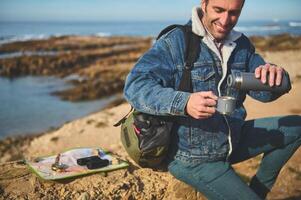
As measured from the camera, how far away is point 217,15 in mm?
2971

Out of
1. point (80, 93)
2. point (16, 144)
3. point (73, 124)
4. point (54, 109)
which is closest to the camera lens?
point (16, 144)

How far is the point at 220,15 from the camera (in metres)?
2.96

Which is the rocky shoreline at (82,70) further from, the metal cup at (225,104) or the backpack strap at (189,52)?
the metal cup at (225,104)

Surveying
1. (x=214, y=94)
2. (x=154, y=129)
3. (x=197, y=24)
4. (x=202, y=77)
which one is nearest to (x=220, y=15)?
(x=197, y=24)

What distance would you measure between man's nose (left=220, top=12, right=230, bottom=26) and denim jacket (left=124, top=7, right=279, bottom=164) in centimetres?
19

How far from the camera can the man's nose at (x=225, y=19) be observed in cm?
294

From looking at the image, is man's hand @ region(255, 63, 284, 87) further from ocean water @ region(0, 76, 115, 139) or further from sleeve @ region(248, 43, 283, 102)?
ocean water @ region(0, 76, 115, 139)

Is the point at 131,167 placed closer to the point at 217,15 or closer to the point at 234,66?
the point at 234,66

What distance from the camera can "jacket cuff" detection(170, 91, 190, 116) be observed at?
8.26 ft

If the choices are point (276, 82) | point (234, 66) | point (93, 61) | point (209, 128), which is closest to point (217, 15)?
point (234, 66)

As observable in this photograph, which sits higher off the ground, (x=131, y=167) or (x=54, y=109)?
(x=131, y=167)

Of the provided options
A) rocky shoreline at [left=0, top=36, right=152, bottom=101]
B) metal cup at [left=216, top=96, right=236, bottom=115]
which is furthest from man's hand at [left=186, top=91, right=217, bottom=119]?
rocky shoreline at [left=0, top=36, right=152, bottom=101]

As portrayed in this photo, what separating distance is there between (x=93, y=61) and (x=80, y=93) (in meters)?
12.6

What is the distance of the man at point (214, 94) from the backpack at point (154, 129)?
0.05 m
